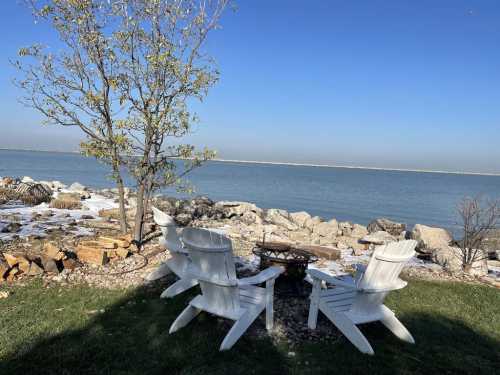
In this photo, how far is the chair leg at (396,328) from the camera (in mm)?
3916

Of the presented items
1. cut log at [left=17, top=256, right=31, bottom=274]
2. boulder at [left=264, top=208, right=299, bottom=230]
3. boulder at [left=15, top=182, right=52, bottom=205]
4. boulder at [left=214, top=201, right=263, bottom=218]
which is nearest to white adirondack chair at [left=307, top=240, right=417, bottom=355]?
cut log at [left=17, top=256, right=31, bottom=274]

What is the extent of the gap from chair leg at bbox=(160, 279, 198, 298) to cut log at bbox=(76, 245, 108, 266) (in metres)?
1.67

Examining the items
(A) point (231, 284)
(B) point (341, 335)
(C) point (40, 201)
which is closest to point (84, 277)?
(A) point (231, 284)

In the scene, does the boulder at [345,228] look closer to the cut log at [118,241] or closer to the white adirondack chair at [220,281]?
the cut log at [118,241]

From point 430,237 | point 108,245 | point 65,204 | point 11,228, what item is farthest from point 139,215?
point 430,237

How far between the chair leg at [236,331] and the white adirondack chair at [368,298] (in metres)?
0.82

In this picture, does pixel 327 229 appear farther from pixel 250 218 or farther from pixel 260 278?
pixel 260 278

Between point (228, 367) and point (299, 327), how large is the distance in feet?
3.71

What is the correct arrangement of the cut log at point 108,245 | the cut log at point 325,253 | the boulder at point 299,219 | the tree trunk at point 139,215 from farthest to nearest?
1. the boulder at point 299,219
2. the cut log at point 325,253
3. the tree trunk at point 139,215
4. the cut log at point 108,245

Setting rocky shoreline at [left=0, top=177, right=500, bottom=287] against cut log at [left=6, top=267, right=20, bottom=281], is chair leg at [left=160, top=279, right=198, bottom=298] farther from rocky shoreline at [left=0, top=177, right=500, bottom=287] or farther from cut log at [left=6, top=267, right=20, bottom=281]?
cut log at [left=6, top=267, right=20, bottom=281]

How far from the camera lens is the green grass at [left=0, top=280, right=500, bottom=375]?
128 inches

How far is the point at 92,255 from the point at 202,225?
512 centimetres

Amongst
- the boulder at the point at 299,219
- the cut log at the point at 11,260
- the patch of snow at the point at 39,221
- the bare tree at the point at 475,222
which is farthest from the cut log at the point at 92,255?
the boulder at the point at 299,219

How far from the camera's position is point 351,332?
12.1ft
